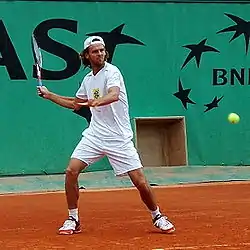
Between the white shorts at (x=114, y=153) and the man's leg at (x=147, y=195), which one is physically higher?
the white shorts at (x=114, y=153)

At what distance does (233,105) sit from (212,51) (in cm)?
105

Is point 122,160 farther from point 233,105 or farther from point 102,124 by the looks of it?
point 233,105

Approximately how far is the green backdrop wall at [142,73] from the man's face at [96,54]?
638 centimetres

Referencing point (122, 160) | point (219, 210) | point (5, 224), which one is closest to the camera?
point (122, 160)

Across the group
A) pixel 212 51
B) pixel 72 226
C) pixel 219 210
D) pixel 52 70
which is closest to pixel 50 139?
pixel 52 70

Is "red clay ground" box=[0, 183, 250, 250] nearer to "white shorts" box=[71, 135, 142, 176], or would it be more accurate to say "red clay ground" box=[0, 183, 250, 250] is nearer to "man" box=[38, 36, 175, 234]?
"man" box=[38, 36, 175, 234]

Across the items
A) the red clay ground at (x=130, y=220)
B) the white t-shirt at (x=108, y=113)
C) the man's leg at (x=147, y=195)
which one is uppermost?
the white t-shirt at (x=108, y=113)

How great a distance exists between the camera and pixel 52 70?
41.4 feet

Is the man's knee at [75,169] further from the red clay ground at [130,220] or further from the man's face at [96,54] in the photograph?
the man's face at [96,54]

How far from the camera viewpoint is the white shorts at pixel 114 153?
6234mm

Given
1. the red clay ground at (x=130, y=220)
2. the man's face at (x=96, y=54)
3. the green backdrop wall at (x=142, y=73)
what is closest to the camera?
the red clay ground at (x=130, y=220)

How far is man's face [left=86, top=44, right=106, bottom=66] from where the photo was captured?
619 cm

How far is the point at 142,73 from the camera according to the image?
1291cm

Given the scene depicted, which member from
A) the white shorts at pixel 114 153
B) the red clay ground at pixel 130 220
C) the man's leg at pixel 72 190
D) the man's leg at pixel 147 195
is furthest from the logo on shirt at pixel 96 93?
the red clay ground at pixel 130 220
